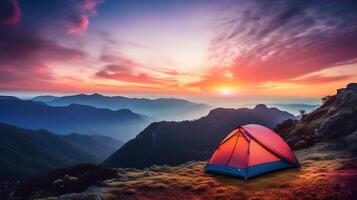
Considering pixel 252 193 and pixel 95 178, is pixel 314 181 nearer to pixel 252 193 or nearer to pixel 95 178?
pixel 252 193

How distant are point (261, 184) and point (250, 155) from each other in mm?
2549

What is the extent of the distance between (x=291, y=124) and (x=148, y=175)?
83.1 feet

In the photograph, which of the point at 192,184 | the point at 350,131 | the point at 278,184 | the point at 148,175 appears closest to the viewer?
the point at 278,184

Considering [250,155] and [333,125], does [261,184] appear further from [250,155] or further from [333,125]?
[333,125]

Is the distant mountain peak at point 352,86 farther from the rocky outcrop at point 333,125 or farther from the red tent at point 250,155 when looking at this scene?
the red tent at point 250,155

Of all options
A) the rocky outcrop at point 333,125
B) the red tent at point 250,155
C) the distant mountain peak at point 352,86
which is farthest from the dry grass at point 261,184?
the distant mountain peak at point 352,86

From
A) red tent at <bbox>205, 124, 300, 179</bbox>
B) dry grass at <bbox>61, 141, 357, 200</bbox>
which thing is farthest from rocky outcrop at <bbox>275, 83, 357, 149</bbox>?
red tent at <bbox>205, 124, 300, 179</bbox>

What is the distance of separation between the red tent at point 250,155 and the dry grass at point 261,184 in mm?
555

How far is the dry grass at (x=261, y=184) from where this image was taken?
12828 millimetres

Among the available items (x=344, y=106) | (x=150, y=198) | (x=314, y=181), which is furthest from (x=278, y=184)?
(x=344, y=106)

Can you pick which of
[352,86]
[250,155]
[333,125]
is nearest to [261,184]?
[250,155]

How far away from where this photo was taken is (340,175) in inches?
547

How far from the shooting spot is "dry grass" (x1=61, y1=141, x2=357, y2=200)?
12828mm

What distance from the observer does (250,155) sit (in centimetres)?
1755
